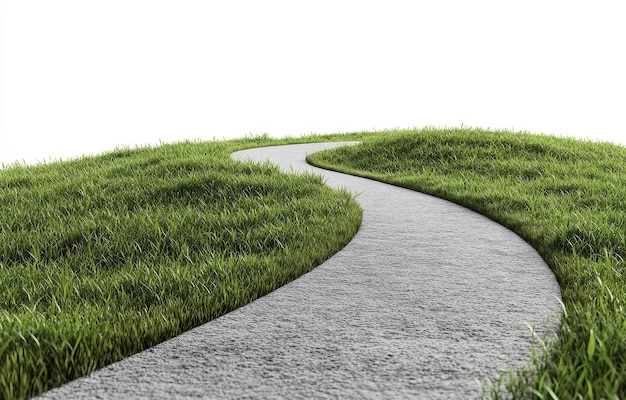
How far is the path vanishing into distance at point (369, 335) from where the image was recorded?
287 centimetres

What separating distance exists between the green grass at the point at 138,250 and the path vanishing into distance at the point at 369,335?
0.71 feet

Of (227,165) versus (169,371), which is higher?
(227,165)

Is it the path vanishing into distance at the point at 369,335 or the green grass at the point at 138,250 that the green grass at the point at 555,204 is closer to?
the path vanishing into distance at the point at 369,335

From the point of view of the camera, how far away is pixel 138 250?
19.1ft

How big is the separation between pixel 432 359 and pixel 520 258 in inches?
98.9

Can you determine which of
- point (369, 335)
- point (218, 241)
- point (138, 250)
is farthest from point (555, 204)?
point (138, 250)

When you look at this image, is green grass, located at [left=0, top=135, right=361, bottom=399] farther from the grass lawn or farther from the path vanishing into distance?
the path vanishing into distance

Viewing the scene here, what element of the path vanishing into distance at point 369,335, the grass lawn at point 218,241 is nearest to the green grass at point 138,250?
the grass lawn at point 218,241

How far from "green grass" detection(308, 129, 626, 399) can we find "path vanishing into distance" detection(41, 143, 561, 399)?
8.5 inches

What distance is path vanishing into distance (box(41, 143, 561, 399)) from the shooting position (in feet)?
9.41

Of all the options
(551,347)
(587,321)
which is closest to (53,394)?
(551,347)

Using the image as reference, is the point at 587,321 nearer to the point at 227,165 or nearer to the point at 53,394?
the point at 53,394

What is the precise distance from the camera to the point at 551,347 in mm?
3234


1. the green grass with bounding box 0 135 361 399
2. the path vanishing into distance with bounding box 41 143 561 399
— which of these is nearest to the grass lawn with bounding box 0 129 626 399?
the green grass with bounding box 0 135 361 399
